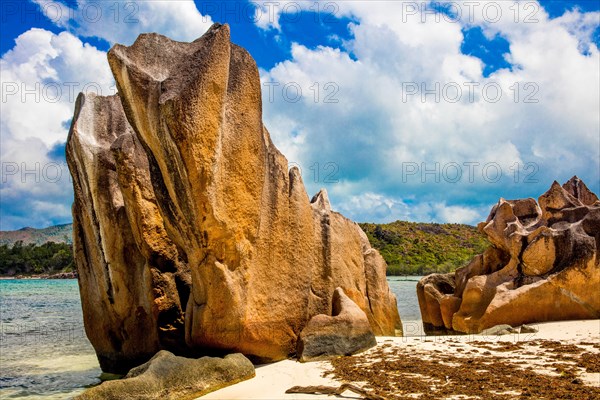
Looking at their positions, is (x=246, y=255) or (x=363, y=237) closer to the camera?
(x=246, y=255)

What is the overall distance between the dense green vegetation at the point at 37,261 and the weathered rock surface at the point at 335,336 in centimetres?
7448

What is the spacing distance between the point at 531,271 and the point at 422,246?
161 feet

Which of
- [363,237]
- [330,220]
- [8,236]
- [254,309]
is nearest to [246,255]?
[254,309]

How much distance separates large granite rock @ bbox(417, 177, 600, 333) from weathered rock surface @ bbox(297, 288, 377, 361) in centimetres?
535

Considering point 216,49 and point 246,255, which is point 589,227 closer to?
point 246,255

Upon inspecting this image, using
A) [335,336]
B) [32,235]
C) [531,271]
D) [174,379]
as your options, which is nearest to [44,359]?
[174,379]

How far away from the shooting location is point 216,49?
8.17 m

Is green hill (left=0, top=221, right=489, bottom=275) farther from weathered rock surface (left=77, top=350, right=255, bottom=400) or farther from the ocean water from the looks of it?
weathered rock surface (left=77, top=350, right=255, bottom=400)

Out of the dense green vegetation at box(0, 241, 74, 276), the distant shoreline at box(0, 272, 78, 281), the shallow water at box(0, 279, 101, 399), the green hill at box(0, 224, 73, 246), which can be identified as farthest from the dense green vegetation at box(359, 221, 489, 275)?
the green hill at box(0, 224, 73, 246)

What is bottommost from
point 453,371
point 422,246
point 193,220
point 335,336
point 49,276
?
point 453,371

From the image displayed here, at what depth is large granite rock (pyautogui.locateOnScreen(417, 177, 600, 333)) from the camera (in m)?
13.5

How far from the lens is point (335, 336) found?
9109 mm

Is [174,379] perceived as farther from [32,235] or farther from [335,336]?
[32,235]

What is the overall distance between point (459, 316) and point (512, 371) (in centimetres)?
787
